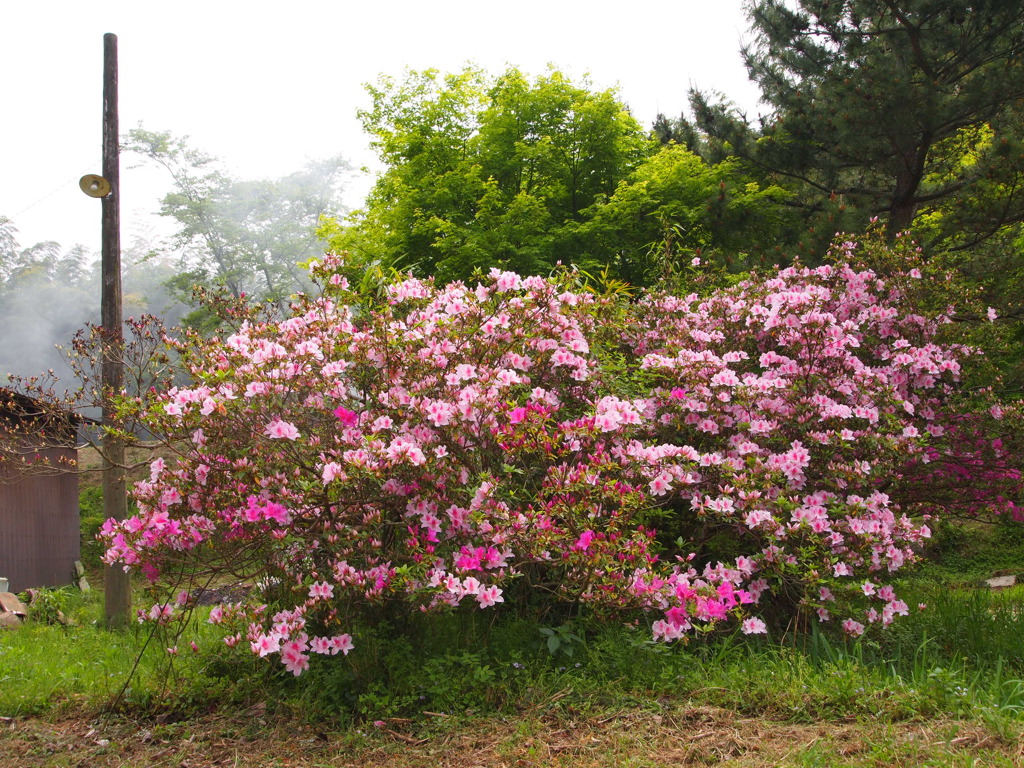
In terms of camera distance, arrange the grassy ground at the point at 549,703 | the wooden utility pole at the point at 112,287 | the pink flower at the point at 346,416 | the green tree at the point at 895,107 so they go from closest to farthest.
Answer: the grassy ground at the point at 549,703, the pink flower at the point at 346,416, the wooden utility pole at the point at 112,287, the green tree at the point at 895,107

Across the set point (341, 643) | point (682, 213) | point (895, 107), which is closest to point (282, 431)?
point (341, 643)

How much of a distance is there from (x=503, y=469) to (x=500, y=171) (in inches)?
430

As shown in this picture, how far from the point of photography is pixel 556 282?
165 inches

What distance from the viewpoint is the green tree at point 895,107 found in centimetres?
822

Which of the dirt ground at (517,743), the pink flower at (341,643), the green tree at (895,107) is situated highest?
the green tree at (895,107)

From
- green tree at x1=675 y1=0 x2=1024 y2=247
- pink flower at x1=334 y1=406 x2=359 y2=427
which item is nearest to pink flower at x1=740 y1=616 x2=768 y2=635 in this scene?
pink flower at x1=334 y1=406 x2=359 y2=427

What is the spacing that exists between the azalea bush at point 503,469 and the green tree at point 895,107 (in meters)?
4.94

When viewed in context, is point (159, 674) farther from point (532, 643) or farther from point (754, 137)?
point (754, 137)

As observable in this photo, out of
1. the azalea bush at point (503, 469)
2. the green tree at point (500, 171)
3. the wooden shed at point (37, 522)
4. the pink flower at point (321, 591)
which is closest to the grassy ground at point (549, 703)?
the azalea bush at point (503, 469)

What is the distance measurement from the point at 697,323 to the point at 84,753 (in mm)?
4006

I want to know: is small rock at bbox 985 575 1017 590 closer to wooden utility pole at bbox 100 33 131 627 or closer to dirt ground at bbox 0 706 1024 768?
dirt ground at bbox 0 706 1024 768

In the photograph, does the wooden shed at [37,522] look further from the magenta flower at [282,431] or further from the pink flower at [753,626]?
the pink flower at [753,626]

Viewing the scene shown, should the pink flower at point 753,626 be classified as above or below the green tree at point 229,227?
below

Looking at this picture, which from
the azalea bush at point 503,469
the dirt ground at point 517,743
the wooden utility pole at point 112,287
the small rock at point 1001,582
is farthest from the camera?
the small rock at point 1001,582
